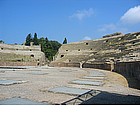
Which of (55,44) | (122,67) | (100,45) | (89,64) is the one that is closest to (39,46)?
(55,44)

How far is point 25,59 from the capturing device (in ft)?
77.0

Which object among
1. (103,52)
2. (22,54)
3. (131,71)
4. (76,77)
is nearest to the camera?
(76,77)

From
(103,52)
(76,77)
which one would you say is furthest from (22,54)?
(76,77)

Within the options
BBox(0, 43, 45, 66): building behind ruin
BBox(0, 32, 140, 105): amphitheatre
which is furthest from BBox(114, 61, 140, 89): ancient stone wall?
BBox(0, 43, 45, 66): building behind ruin

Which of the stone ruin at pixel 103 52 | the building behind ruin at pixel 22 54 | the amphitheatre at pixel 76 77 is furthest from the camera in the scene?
the building behind ruin at pixel 22 54

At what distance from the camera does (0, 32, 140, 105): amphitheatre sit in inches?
132

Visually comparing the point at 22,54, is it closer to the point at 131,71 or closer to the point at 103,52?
the point at 103,52

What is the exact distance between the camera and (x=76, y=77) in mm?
7258

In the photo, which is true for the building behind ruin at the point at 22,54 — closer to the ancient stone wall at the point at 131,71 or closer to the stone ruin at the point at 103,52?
the stone ruin at the point at 103,52

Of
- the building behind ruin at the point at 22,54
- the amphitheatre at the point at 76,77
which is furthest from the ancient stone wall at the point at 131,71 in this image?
the building behind ruin at the point at 22,54

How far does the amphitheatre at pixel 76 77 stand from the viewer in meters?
3.35
